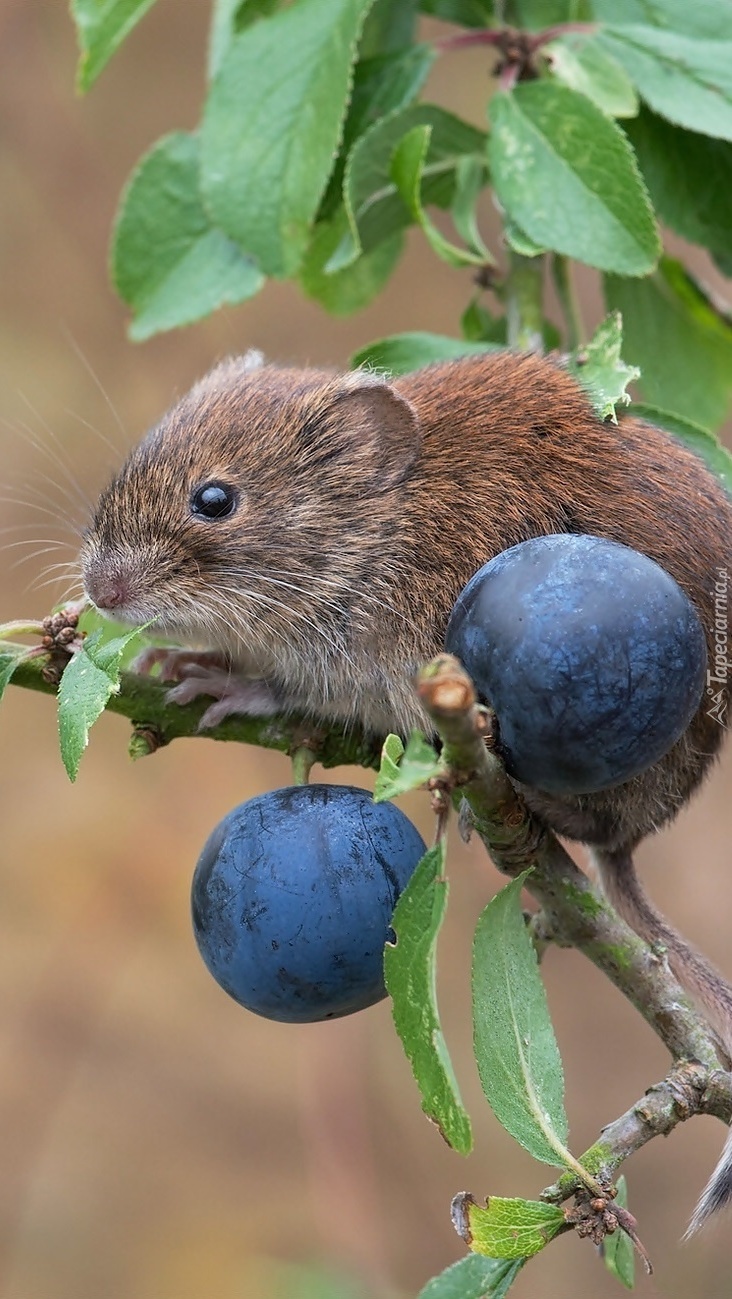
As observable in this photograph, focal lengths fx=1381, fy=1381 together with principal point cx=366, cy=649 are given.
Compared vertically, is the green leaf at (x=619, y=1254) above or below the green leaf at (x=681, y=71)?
below

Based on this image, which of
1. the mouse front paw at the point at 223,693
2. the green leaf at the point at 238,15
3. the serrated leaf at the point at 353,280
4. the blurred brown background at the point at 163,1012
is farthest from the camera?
the blurred brown background at the point at 163,1012

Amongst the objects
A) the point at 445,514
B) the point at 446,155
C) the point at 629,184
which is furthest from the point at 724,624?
the point at 446,155

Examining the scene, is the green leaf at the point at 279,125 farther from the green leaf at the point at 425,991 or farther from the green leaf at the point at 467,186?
the green leaf at the point at 425,991

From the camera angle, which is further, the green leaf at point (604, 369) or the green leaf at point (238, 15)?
the green leaf at point (238, 15)

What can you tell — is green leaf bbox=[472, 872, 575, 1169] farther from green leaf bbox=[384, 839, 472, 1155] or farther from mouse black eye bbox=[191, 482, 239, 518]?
mouse black eye bbox=[191, 482, 239, 518]

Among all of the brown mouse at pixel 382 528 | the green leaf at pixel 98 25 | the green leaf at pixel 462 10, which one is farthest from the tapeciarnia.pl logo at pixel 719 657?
the green leaf at pixel 98 25

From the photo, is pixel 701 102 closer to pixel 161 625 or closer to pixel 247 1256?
pixel 161 625

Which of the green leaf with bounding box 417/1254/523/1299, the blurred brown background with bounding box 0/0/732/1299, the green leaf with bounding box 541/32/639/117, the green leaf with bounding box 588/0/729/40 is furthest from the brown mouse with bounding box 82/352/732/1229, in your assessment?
the blurred brown background with bounding box 0/0/732/1299
